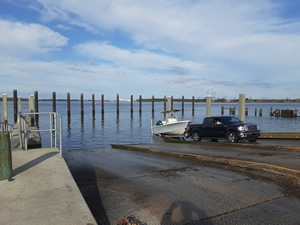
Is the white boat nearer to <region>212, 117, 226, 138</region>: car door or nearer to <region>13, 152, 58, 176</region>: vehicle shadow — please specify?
<region>212, 117, 226, 138</region>: car door

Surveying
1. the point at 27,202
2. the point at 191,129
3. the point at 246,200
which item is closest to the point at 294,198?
the point at 246,200

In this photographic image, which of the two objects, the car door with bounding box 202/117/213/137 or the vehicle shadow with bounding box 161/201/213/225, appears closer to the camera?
the vehicle shadow with bounding box 161/201/213/225

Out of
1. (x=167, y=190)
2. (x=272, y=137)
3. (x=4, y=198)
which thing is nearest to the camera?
(x=4, y=198)

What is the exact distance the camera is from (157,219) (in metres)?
4.57

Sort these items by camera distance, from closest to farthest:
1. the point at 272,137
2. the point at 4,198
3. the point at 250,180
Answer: the point at 4,198 < the point at 250,180 < the point at 272,137

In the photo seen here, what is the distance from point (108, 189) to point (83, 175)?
175cm

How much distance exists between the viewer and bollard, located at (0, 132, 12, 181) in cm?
566

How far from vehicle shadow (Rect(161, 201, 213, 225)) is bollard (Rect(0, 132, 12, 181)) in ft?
11.7

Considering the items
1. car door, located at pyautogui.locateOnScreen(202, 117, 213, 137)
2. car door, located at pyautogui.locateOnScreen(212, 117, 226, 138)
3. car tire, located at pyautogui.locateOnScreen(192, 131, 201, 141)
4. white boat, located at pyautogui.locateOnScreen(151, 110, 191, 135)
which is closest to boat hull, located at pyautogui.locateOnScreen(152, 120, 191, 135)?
white boat, located at pyautogui.locateOnScreen(151, 110, 191, 135)

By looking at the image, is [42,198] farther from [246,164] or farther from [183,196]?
[246,164]

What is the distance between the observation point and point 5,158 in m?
5.71

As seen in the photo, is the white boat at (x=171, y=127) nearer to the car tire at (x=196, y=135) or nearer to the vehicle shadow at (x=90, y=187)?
the car tire at (x=196, y=135)

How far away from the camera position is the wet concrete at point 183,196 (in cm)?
465

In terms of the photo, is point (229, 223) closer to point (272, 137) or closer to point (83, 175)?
point (83, 175)
